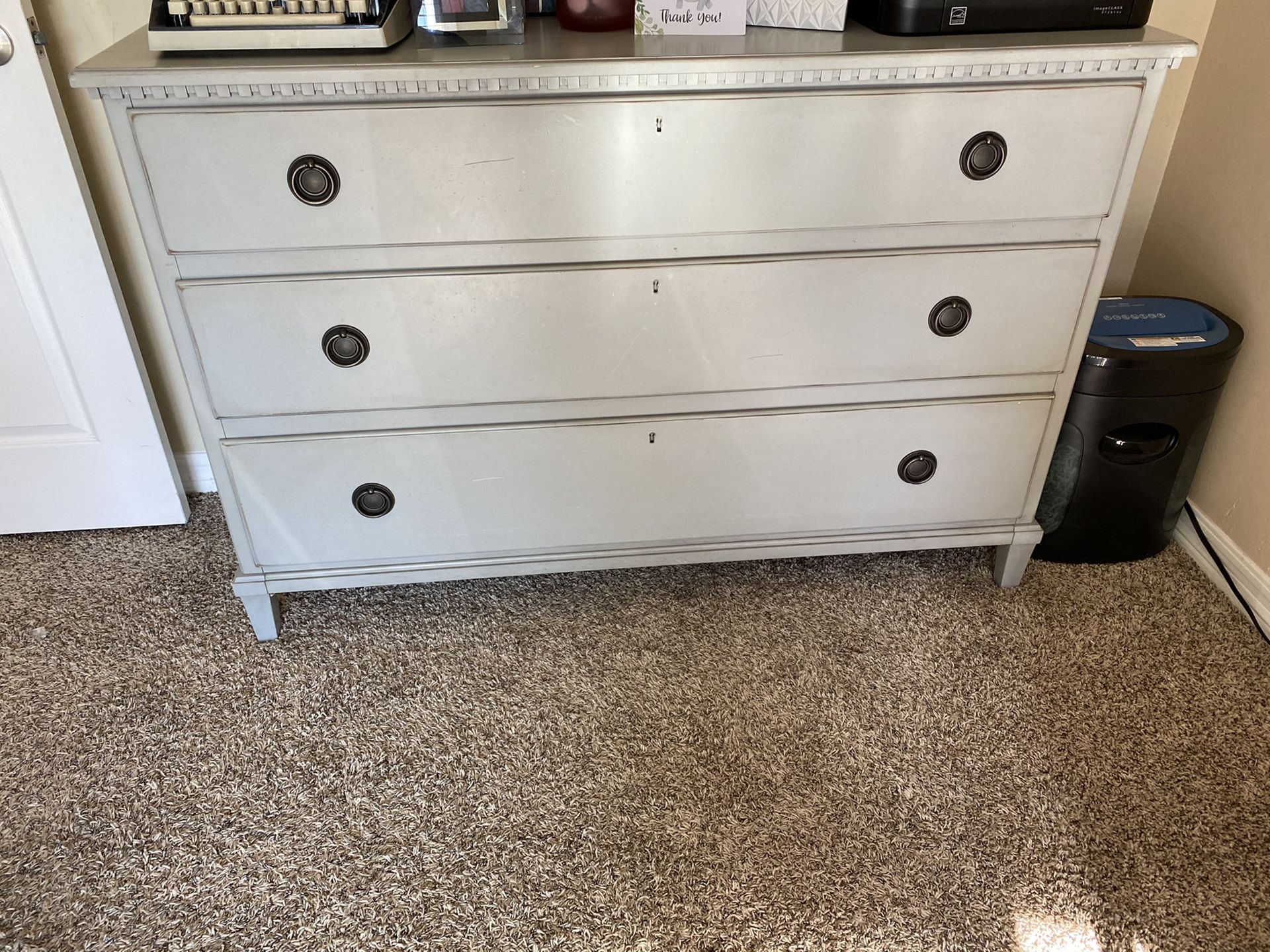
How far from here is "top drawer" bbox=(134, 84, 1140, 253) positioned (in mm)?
1156

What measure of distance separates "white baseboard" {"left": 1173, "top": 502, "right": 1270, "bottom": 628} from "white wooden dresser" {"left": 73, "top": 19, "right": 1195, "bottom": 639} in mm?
413

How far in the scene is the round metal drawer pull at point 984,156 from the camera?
1.23 meters

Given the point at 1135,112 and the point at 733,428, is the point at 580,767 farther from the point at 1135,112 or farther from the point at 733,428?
Answer: the point at 1135,112

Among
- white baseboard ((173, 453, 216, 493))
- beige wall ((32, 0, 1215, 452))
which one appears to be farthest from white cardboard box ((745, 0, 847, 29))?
white baseboard ((173, 453, 216, 493))

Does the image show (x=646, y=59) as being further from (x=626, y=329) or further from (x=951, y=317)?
(x=951, y=317)

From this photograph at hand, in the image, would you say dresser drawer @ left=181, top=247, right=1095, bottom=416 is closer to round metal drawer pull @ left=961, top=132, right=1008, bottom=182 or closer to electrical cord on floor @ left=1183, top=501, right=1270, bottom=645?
round metal drawer pull @ left=961, top=132, right=1008, bottom=182

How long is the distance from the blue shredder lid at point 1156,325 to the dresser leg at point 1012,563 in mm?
376

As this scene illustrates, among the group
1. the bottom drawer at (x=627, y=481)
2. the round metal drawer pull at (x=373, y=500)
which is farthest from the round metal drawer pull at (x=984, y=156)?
the round metal drawer pull at (x=373, y=500)

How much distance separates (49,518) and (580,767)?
4.12 feet

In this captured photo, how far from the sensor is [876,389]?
4.68 ft

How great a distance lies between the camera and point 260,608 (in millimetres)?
1530

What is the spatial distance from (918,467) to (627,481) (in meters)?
0.49

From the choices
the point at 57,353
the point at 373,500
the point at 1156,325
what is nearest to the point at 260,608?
the point at 373,500

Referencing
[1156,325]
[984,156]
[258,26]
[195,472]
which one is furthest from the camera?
[195,472]
